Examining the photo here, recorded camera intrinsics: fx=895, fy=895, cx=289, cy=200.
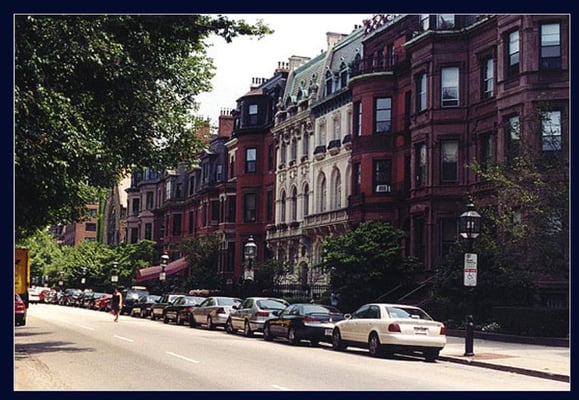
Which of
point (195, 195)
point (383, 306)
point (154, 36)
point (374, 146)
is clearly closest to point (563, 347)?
point (383, 306)

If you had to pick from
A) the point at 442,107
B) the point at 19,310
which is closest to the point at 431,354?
the point at 19,310

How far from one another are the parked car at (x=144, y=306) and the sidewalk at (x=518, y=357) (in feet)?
77.0

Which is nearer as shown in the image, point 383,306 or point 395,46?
point 383,306

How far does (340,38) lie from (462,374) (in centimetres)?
4019

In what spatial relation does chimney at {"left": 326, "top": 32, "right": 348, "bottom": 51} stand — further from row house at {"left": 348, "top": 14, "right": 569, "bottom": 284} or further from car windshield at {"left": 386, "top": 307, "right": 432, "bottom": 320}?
car windshield at {"left": 386, "top": 307, "right": 432, "bottom": 320}

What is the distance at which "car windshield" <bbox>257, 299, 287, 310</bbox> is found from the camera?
32.4 m

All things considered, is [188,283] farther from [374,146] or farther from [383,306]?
[383,306]

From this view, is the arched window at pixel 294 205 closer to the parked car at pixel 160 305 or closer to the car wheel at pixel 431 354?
the parked car at pixel 160 305

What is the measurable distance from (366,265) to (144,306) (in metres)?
15.7

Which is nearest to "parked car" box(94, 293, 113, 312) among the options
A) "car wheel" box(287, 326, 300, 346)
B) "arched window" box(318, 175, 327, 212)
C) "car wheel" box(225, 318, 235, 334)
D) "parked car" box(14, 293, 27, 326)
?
"arched window" box(318, 175, 327, 212)

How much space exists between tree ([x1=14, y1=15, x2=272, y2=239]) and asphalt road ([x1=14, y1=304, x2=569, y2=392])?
12.6ft

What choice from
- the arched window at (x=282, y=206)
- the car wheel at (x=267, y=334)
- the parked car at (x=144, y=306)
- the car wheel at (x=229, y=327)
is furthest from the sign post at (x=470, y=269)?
the arched window at (x=282, y=206)

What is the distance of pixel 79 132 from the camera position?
63.4ft

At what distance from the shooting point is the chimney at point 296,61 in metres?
62.3
